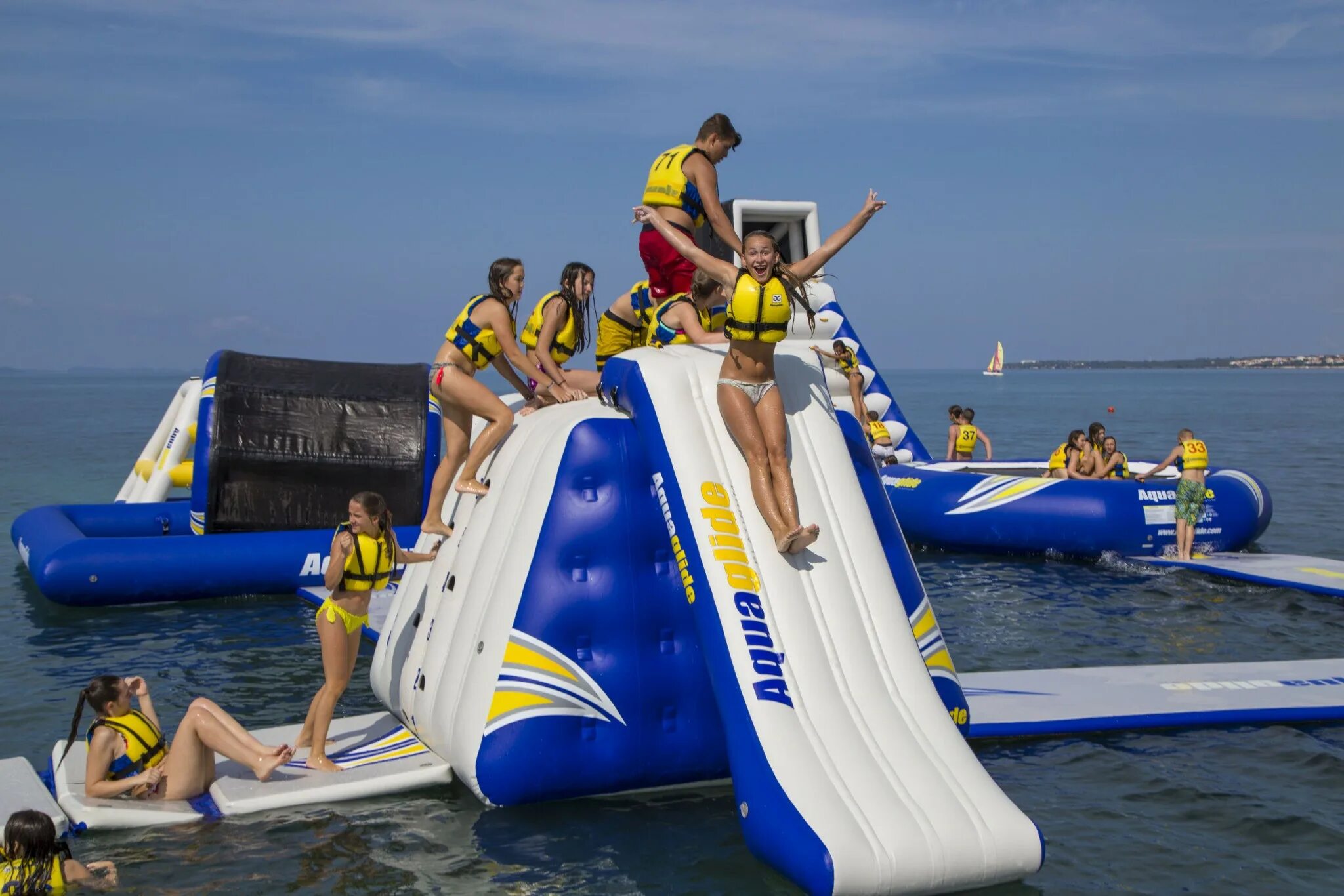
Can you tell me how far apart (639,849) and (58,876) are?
238 centimetres

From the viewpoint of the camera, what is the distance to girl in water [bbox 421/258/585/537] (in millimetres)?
6898

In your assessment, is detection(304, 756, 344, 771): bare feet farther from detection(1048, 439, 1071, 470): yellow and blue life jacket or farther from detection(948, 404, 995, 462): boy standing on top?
detection(948, 404, 995, 462): boy standing on top

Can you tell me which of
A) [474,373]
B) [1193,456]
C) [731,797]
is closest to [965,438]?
[1193,456]

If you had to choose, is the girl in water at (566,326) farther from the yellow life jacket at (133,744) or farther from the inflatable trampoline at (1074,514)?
the inflatable trampoline at (1074,514)

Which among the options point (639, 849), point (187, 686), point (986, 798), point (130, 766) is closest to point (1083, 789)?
point (986, 798)

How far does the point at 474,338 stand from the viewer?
7.08 metres

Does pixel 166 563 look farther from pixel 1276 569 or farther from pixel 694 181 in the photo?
pixel 1276 569

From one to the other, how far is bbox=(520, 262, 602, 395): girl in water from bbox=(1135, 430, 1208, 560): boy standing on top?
8614 mm

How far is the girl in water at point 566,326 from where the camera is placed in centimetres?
720

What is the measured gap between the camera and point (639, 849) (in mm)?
5570

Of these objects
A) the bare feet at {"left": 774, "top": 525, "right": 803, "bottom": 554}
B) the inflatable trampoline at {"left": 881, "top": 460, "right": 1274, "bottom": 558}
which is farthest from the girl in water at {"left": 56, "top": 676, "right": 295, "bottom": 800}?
the inflatable trampoline at {"left": 881, "top": 460, "right": 1274, "bottom": 558}

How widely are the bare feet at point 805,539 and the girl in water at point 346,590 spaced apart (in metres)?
2.08

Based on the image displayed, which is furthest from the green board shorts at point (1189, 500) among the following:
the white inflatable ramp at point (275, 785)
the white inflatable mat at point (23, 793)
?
the white inflatable mat at point (23, 793)

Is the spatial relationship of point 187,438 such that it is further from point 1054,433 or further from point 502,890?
point 1054,433
